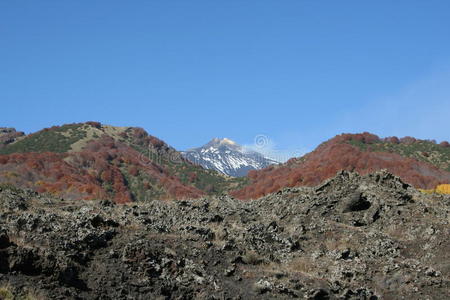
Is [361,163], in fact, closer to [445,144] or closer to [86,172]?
[445,144]

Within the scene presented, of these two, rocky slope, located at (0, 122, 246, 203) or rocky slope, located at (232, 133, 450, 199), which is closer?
rocky slope, located at (0, 122, 246, 203)

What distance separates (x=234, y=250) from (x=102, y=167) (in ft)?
197

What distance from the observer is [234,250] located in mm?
15289

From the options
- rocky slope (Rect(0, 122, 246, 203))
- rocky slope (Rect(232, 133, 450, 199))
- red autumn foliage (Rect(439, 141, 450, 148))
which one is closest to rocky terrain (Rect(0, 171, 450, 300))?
rocky slope (Rect(0, 122, 246, 203))

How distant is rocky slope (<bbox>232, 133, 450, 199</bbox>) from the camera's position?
207ft

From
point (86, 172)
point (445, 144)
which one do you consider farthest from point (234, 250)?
point (445, 144)

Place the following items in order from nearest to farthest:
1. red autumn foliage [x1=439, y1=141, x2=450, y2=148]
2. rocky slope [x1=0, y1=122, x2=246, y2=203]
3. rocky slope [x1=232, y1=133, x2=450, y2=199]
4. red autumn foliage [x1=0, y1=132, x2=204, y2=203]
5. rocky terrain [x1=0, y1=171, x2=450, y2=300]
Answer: rocky terrain [x1=0, y1=171, x2=450, y2=300] < red autumn foliage [x1=0, y1=132, x2=204, y2=203] < rocky slope [x1=0, y1=122, x2=246, y2=203] < rocky slope [x1=232, y1=133, x2=450, y2=199] < red autumn foliage [x1=439, y1=141, x2=450, y2=148]

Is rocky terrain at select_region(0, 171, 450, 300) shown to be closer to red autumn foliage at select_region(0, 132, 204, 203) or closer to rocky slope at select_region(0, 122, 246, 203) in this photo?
rocky slope at select_region(0, 122, 246, 203)

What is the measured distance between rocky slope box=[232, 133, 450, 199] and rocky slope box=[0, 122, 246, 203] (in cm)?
855

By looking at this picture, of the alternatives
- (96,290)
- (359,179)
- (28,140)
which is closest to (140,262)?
(96,290)

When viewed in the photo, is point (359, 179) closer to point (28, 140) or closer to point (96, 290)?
point (96, 290)

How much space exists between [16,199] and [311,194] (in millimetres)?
13900

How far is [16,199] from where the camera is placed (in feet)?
68.6

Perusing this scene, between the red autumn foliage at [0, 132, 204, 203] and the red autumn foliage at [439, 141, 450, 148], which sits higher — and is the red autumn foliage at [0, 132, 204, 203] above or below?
below
